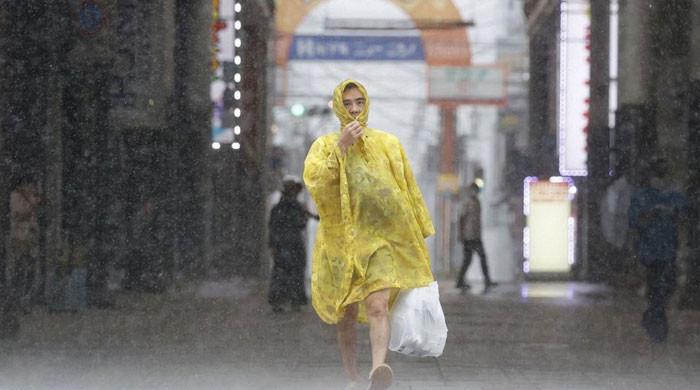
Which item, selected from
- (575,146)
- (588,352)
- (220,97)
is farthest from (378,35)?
(588,352)

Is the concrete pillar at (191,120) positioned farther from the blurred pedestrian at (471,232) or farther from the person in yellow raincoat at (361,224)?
the person in yellow raincoat at (361,224)

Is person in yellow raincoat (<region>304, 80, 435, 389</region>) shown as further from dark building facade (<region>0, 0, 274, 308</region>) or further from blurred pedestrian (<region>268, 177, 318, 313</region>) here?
blurred pedestrian (<region>268, 177, 318, 313</region>)

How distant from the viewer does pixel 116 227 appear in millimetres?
15664

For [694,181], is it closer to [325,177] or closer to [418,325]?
[418,325]

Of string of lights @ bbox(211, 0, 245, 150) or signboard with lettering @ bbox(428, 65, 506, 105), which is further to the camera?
signboard with lettering @ bbox(428, 65, 506, 105)

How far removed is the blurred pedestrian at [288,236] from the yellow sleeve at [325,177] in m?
7.27

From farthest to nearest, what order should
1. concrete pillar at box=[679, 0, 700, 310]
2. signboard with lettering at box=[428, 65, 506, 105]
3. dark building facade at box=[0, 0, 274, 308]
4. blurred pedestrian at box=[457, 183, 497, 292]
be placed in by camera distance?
blurred pedestrian at box=[457, 183, 497, 292] < signboard with lettering at box=[428, 65, 506, 105] < concrete pillar at box=[679, 0, 700, 310] < dark building facade at box=[0, 0, 274, 308]

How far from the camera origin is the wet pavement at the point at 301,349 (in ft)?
29.4

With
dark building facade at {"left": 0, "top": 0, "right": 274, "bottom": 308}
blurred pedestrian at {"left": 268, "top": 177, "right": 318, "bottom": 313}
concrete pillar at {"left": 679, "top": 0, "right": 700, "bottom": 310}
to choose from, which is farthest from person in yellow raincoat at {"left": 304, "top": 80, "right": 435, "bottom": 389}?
concrete pillar at {"left": 679, "top": 0, "right": 700, "bottom": 310}

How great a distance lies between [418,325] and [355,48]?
952 cm

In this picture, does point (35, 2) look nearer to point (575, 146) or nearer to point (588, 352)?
point (588, 352)

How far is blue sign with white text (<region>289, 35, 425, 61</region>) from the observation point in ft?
53.9

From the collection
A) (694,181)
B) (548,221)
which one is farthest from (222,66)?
(548,221)

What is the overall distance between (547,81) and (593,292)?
457 cm
